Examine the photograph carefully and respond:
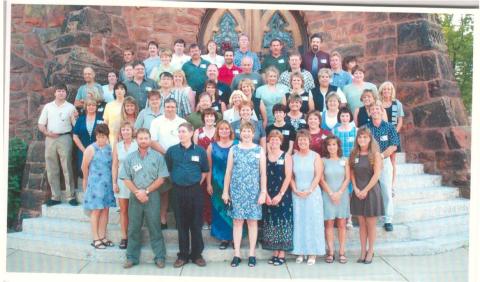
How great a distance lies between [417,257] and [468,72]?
2.59 metres

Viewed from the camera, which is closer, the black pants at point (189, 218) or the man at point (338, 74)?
the black pants at point (189, 218)

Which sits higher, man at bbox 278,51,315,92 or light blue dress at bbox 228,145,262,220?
man at bbox 278,51,315,92

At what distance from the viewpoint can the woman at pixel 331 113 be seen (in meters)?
4.93

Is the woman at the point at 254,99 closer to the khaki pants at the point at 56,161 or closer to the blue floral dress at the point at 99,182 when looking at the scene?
the blue floral dress at the point at 99,182

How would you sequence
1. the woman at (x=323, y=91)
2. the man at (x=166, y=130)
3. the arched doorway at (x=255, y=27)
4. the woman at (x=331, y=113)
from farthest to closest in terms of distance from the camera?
the arched doorway at (x=255, y=27)
the woman at (x=323, y=91)
the woman at (x=331, y=113)
the man at (x=166, y=130)

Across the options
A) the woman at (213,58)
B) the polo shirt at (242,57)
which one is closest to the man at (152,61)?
the woman at (213,58)

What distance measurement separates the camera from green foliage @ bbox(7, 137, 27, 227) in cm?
557

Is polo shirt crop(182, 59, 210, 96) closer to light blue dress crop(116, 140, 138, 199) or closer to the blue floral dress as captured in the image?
light blue dress crop(116, 140, 138, 199)

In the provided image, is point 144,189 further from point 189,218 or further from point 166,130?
point 166,130

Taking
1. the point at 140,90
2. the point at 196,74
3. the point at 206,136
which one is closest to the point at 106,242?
the point at 206,136

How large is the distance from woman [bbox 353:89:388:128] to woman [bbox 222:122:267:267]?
128 centimetres

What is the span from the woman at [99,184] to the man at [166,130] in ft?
1.64

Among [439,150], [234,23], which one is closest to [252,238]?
[439,150]

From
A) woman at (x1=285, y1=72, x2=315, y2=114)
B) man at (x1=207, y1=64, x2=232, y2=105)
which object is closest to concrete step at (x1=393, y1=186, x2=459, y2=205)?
woman at (x1=285, y1=72, x2=315, y2=114)
